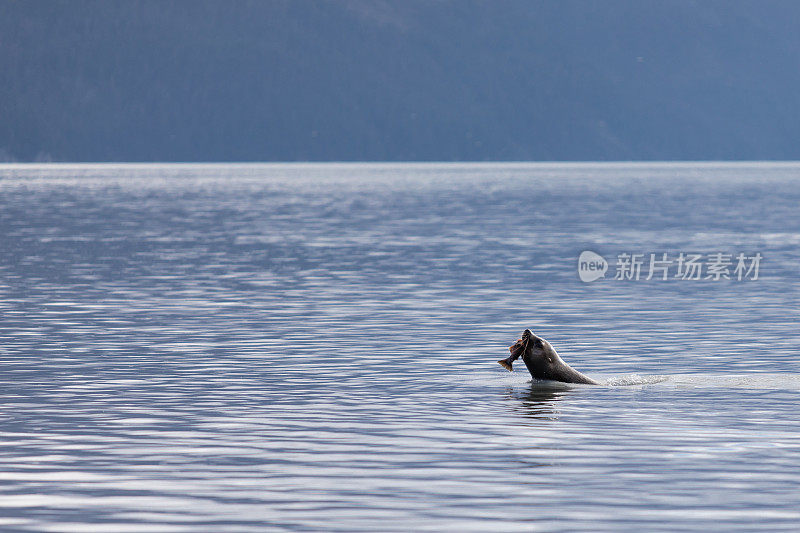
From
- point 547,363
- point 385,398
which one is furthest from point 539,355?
point 385,398

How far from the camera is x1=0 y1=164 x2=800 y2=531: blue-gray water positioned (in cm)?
1997

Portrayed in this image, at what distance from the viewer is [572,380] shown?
3116 centimetres

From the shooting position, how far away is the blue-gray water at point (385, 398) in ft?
65.5

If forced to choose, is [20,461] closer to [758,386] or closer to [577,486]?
[577,486]

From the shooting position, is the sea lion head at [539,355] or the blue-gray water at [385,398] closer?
the blue-gray water at [385,398]

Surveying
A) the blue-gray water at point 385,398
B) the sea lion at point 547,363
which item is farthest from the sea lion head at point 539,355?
the blue-gray water at point 385,398

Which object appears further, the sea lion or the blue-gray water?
the sea lion

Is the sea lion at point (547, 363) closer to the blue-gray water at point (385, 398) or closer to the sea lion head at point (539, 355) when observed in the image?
the sea lion head at point (539, 355)

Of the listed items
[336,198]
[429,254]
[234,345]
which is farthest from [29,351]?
[336,198]

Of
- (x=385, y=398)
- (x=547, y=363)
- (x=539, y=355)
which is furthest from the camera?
(x=547, y=363)

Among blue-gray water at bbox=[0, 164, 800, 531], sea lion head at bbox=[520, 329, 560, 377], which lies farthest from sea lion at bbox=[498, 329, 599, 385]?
blue-gray water at bbox=[0, 164, 800, 531]

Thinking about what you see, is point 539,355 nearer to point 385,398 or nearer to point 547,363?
point 547,363

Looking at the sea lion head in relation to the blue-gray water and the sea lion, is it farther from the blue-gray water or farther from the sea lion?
the blue-gray water

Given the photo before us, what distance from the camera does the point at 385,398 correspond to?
29094 mm
